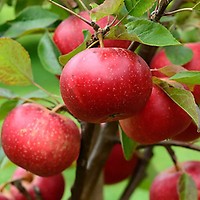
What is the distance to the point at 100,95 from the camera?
65 centimetres

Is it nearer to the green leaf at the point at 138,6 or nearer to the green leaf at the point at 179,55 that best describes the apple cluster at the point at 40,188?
the green leaf at the point at 179,55

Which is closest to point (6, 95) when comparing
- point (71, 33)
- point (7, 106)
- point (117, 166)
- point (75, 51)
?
point (7, 106)

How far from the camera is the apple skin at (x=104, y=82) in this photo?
65cm

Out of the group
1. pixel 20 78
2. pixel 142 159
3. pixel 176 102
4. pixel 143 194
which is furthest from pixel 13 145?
pixel 143 194

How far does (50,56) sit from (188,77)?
27cm

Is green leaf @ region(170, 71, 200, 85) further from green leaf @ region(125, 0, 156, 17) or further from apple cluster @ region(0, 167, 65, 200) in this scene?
apple cluster @ region(0, 167, 65, 200)

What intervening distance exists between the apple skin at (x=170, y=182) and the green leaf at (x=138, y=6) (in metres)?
0.34

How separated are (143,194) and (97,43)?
4.02 ft

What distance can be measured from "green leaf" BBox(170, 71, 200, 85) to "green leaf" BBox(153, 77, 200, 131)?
0.5 inches

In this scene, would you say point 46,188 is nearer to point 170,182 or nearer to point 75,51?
point 170,182

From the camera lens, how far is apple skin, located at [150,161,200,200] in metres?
0.95

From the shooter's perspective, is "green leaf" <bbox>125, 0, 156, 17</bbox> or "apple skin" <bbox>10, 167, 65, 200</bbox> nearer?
"green leaf" <bbox>125, 0, 156, 17</bbox>

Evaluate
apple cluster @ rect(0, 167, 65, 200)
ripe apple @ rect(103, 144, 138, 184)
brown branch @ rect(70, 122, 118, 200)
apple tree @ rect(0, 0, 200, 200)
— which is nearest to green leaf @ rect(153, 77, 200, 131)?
apple tree @ rect(0, 0, 200, 200)

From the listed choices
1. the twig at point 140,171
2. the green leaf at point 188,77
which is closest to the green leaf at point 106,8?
the green leaf at point 188,77
